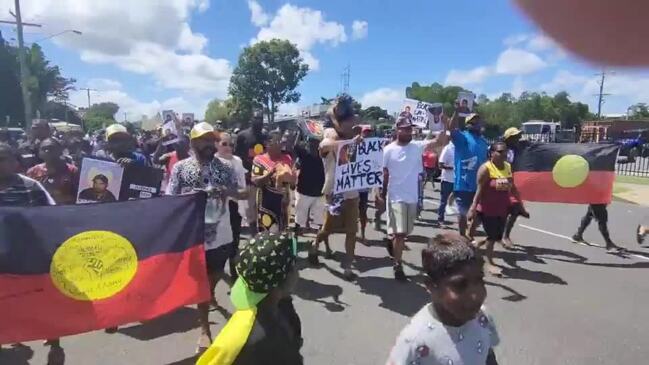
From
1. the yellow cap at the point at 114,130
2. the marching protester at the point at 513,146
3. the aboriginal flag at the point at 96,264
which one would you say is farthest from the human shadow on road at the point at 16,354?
the marching protester at the point at 513,146

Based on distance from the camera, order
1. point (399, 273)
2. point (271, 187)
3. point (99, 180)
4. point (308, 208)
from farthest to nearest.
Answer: point (308, 208), point (271, 187), point (399, 273), point (99, 180)

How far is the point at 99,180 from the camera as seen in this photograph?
→ 521 cm

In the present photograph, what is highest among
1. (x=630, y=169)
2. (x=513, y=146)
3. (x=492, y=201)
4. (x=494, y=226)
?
(x=513, y=146)

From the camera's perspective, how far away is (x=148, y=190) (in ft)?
17.6

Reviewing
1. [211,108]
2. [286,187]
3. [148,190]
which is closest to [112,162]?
[148,190]

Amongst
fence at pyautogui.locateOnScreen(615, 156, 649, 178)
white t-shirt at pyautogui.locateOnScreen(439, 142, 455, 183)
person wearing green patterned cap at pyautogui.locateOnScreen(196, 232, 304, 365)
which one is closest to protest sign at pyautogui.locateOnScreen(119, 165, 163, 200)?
person wearing green patterned cap at pyautogui.locateOnScreen(196, 232, 304, 365)

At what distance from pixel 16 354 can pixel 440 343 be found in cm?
373

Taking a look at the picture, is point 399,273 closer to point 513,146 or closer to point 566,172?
point 513,146

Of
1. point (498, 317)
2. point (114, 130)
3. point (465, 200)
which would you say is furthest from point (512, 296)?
point (114, 130)

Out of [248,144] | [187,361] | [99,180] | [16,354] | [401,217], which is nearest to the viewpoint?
[187,361]

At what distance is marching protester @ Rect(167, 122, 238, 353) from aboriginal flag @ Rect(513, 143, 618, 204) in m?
5.26

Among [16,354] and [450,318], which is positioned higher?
[450,318]

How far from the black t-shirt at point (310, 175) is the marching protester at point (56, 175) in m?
2.67

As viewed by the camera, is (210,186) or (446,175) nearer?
(210,186)
